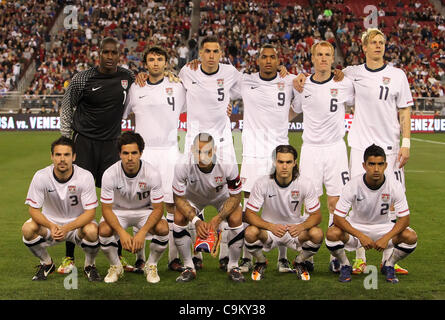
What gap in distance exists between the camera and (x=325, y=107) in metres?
6.85

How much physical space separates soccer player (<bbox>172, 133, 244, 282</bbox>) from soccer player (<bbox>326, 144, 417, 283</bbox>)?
95cm

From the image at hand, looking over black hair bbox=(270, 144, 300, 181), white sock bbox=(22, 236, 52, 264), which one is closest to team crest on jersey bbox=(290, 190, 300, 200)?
black hair bbox=(270, 144, 300, 181)

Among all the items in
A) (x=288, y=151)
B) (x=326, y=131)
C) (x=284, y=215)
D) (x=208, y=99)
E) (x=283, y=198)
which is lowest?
(x=284, y=215)

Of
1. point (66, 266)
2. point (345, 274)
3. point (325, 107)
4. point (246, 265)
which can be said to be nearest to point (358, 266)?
point (345, 274)

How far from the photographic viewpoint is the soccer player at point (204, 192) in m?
6.15

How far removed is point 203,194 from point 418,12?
3402 centimetres

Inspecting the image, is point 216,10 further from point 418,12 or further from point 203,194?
point 203,194

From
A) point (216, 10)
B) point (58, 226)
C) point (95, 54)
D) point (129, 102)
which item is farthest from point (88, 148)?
point (216, 10)

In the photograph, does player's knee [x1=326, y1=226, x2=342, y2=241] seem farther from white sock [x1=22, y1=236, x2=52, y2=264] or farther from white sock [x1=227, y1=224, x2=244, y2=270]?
white sock [x1=22, y1=236, x2=52, y2=264]

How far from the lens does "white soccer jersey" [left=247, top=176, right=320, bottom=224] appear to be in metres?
6.17

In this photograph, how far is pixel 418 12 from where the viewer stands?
37094 mm

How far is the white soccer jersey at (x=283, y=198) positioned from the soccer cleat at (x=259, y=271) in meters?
0.46

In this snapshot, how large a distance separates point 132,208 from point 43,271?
105cm

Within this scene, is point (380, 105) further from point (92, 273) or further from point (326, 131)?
point (92, 273)
